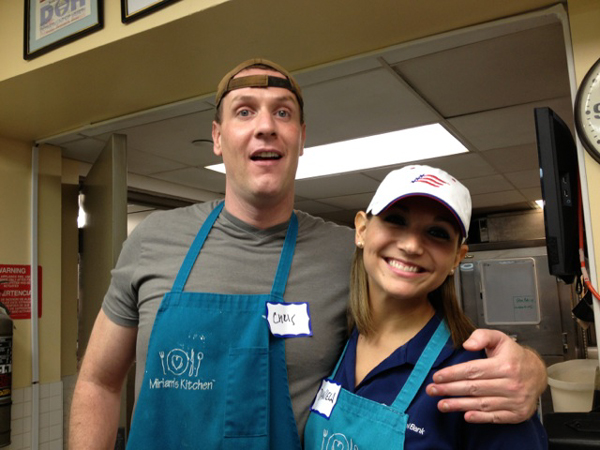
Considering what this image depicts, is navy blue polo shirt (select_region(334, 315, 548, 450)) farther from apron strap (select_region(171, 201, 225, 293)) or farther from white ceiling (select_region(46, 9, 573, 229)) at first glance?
white ceiling (select_region(46, 9, 573, 229))

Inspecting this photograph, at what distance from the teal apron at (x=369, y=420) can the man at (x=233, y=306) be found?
0.08 metres

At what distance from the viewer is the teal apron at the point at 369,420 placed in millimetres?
955

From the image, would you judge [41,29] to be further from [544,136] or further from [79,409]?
[544,136]

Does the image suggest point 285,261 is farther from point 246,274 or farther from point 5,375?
point 5,375

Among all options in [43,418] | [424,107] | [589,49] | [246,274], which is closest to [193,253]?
[246,274]

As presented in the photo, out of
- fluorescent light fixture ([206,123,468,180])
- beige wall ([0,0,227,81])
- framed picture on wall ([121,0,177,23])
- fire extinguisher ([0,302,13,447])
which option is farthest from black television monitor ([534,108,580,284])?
fire extinguisher ([0,302,13,447])

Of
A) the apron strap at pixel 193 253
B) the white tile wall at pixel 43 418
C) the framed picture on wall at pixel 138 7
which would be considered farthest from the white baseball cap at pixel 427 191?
Result: the white tile wall at pixel 43 418

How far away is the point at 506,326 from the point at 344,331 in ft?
14.4

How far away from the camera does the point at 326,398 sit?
1.11 metres

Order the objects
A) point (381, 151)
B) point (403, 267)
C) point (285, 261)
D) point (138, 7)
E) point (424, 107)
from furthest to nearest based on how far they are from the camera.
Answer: point (381, 151) < point (424, 107) < point (138, 7) < point (285, 261) < point (403, 267)

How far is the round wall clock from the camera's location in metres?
1.39

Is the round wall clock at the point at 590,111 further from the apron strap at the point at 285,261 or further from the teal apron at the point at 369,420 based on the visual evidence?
the apron strap at the point at 285,261

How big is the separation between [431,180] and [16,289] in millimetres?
2582

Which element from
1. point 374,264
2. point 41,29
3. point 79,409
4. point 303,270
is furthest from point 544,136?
point 41,29
